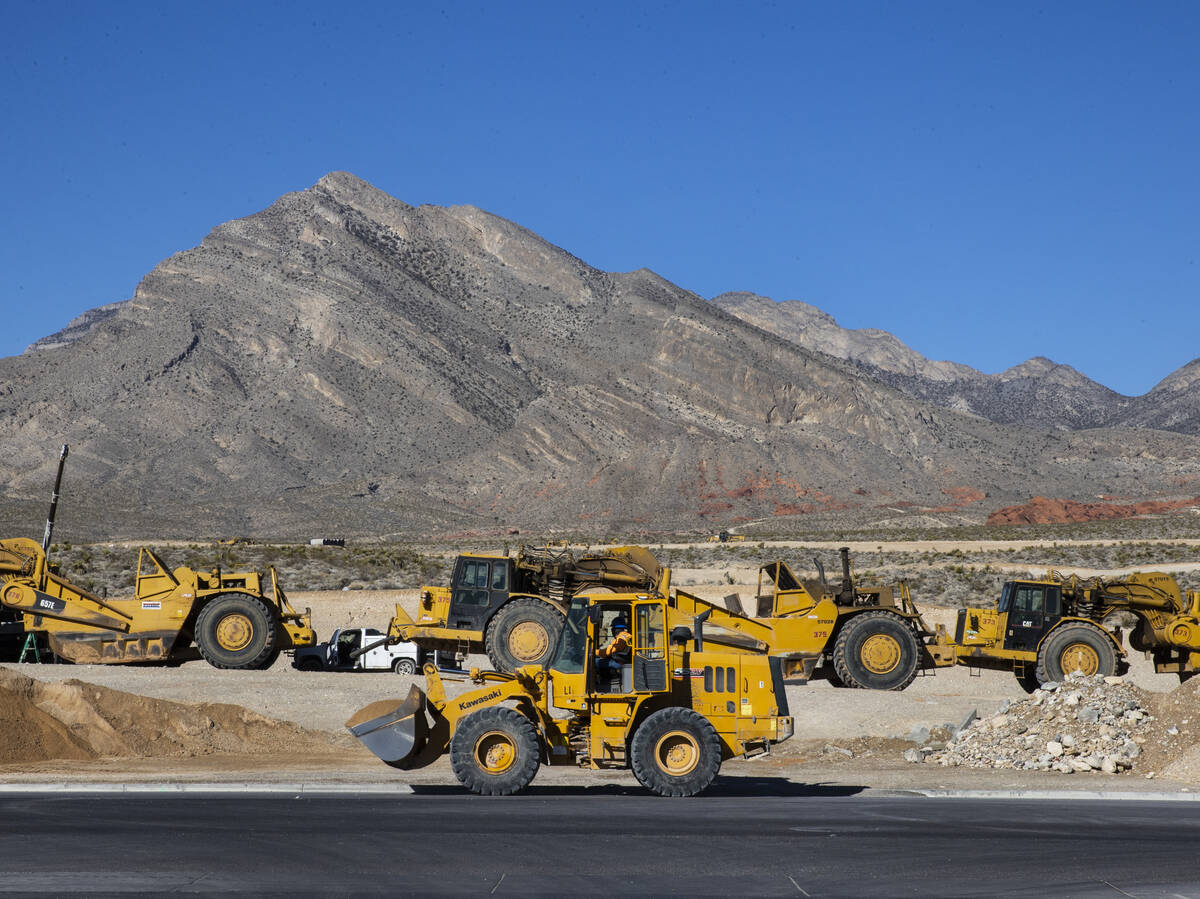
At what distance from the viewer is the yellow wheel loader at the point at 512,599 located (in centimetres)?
2548

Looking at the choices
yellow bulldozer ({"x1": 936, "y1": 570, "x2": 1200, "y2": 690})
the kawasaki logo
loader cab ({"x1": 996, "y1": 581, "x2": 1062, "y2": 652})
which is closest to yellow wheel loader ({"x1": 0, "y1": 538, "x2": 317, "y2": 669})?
the kawasaki logo

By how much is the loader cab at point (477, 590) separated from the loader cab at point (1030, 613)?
10.6 meters

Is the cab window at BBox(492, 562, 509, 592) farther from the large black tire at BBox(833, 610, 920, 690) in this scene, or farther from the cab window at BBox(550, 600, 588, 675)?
→ the cab window at BBox(550, 600, 588, 675)

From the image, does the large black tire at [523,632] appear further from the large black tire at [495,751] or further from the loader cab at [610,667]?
the large black tire at [495,751]

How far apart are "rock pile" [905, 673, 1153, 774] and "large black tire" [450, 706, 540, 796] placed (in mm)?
9186

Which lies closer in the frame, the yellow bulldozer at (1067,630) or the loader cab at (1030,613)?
the yellow bulldozer at (1067,630)

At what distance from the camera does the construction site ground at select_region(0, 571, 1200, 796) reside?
19719 mm

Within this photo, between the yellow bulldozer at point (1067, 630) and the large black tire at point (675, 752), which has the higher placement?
the yellow bulldozer at point (1067, 630)

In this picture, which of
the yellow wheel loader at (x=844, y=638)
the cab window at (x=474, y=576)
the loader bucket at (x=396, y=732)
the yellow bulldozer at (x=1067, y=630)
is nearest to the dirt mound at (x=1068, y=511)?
the yellow bulldozer at (x=1067, y=630)

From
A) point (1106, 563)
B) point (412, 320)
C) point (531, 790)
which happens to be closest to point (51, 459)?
point (412, 320)

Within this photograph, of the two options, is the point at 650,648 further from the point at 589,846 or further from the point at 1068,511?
the point at 1068,511

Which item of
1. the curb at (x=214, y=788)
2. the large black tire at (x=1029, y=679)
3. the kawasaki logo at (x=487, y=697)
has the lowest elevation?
the curb at (x=214, y=788)

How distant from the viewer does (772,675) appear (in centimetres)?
1700

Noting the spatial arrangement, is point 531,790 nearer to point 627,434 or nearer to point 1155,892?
point 1155,892
